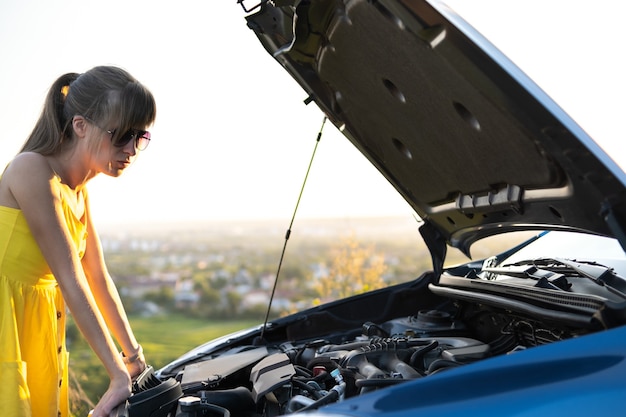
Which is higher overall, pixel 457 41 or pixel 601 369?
pixel 457 41

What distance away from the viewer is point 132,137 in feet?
7.28

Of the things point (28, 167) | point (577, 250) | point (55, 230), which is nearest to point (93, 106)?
point (28, 167)

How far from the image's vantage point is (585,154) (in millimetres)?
1538

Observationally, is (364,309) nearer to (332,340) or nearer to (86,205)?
(332,340)

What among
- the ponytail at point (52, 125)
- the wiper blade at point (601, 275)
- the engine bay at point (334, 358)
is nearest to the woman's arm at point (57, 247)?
the ponytail at point (52, 125)

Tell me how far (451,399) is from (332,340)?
4.92 feet

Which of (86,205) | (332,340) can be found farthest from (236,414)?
(86,205)

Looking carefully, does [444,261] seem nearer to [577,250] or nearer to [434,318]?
[434,318]

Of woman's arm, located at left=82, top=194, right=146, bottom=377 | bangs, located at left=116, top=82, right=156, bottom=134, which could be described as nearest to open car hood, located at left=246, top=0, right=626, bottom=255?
bangs, located at left=116, top=82, right=156, bottom=134

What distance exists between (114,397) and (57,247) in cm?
53

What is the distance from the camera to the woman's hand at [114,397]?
78.2 inches

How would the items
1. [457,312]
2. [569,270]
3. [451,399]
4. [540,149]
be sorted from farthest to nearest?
[457,312] < [569,270] < [540,149] < [451,399]

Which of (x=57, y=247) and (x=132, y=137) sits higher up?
(x=132, y=137)

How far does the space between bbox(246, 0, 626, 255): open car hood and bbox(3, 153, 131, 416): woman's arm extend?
3.05 ft
